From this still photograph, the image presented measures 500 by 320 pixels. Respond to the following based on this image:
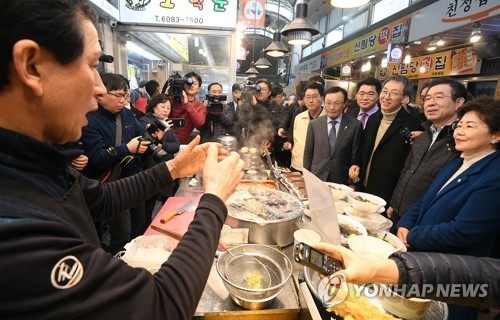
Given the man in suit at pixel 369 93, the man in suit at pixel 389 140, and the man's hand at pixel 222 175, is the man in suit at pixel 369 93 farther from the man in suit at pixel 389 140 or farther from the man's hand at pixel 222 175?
the man's hand at pixel 222 175

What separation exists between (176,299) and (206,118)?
12.7 ft

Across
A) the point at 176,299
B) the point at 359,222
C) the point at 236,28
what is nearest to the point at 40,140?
the point at 176,299

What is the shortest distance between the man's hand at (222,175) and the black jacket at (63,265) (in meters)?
0.14

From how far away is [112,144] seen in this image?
2.69 m

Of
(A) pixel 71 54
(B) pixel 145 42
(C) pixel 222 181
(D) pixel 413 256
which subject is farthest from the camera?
(B) pixel 145 42

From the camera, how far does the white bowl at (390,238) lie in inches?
63.7

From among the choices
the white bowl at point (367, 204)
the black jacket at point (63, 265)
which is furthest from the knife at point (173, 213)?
the white bowl at point (367, 204)

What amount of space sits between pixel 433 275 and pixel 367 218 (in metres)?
0.81

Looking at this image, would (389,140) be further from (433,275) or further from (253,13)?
(253,13)

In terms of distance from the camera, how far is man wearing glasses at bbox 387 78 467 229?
2355 millimetres

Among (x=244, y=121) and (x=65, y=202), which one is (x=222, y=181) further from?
(x=244, y=121)

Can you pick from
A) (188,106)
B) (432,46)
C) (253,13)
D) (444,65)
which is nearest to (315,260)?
(188,106)

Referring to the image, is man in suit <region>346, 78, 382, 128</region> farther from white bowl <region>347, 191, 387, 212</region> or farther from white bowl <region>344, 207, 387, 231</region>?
white bowl <region>344, 207, 387, 231</region>

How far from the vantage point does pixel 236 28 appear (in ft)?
16.6
